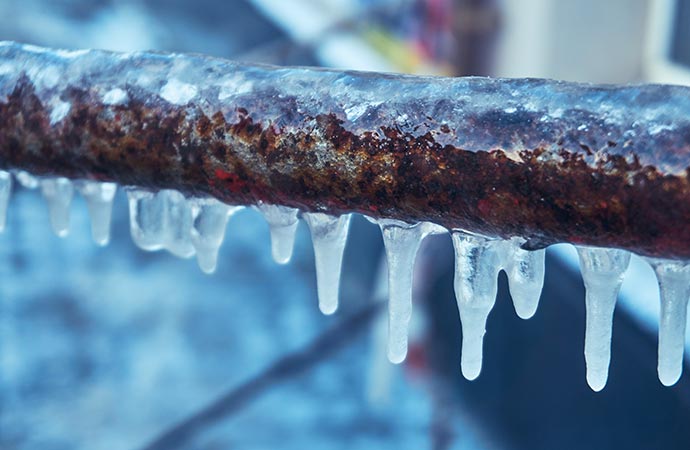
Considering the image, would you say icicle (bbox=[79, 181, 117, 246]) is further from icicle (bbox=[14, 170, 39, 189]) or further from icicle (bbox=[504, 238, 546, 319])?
icicle (bbox=[504, 238, 546, 319])

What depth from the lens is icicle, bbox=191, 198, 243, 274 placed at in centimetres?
77

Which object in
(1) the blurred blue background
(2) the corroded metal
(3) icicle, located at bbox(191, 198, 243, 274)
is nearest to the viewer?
(2) the corroded metal

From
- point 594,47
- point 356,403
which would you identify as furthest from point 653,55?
point 356,403

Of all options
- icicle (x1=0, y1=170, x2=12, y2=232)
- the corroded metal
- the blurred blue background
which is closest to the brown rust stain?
the corroded metal

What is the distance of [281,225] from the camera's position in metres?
0.76

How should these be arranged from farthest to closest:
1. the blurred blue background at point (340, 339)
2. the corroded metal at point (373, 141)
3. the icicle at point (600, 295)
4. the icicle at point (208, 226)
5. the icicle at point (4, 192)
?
1. the blurred blue background at point (340, 339)
2. the icicle at point (4, 192)
3. the icicle at point (208, 226)
4. the icicle at point (600, 295)
5. the corroded metal at point (373, 141)

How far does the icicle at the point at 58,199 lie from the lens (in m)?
0.83

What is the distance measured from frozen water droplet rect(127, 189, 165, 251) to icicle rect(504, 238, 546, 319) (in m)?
0.34

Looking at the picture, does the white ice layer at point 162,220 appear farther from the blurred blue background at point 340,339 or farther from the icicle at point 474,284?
the blurred blue background at point 340,339

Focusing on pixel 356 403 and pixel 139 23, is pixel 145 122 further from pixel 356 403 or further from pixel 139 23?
pixel 139 23

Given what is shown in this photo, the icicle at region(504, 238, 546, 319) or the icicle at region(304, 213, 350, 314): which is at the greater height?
the icicle at region(304, 213, 350, 314)

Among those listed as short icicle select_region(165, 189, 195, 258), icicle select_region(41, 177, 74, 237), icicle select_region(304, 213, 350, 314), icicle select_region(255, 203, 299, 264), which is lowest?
icicle select_region(304, 213, 350, 314)

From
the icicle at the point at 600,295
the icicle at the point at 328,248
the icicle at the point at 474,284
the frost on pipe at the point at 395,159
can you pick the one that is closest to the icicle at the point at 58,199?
the frost on pipe at the point at 395,159

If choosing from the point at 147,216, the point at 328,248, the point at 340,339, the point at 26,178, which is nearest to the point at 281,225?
the point at 328,248
